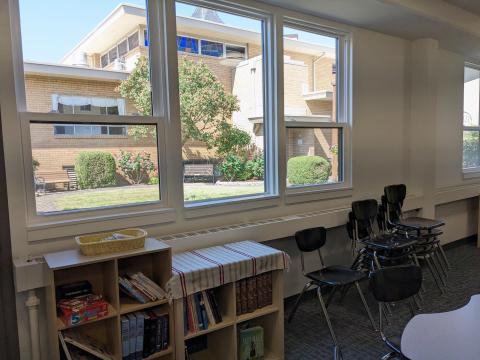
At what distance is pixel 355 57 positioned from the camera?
3988mm

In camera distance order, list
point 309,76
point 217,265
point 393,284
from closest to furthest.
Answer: point 393,284, point 217,265, point 309,76

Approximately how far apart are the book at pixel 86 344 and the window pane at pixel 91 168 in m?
0.79

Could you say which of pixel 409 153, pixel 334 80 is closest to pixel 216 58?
pixel 334 80

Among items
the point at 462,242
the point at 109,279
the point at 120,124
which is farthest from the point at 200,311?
the point at 462,242

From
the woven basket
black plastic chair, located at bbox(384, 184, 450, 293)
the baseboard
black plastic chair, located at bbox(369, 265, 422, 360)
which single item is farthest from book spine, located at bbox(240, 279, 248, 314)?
the baseboard

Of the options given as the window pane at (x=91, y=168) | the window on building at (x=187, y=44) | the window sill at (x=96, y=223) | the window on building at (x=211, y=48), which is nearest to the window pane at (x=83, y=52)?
the window pane at (x=91, y=168)

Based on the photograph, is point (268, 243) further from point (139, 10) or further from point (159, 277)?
point (139, 10)

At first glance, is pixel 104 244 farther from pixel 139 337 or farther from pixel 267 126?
pixel 267 126

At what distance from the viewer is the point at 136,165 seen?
9.07 feet

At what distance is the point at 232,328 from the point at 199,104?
1.70 metres

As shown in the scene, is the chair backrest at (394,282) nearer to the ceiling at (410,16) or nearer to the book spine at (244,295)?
the book spine at (244,295)

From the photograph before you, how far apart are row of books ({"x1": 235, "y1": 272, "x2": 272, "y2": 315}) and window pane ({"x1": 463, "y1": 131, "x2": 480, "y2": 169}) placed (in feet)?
14.6

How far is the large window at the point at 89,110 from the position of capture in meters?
2.37

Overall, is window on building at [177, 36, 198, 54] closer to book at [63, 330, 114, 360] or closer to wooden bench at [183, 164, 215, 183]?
Answer: wooden bench at [183, 164, 215, 183]
